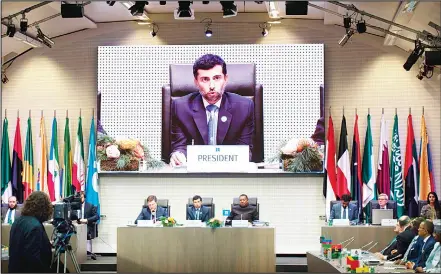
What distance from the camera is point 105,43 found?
1268 centimetres

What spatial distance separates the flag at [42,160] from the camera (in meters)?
12.3

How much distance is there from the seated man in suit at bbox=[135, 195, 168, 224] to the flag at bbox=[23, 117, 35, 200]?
277 centimetres

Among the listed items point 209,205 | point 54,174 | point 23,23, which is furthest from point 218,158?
point 23,23

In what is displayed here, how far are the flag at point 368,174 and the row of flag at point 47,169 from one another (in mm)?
4536

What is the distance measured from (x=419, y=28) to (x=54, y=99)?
6.38m

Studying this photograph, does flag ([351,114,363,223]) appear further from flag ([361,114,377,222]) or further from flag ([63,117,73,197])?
flag ([63,117,73,197])

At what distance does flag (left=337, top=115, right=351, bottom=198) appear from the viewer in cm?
1185

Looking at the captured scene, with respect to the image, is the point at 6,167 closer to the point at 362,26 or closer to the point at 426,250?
the point at 362,26

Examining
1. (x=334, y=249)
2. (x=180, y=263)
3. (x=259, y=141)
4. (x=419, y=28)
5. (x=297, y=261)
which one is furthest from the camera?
(x=259, y=141)

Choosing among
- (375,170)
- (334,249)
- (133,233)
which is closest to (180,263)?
(133,233)

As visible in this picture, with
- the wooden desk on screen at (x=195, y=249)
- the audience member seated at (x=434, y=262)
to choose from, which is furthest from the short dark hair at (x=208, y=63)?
the audience member seated at (x=434, y=262)

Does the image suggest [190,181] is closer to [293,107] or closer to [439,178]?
[293,107]

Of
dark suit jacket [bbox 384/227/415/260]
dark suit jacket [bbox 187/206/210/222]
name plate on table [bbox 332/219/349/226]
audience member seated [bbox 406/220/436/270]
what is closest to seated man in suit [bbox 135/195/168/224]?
dark suit jacket [bbox 187/206/210/222]

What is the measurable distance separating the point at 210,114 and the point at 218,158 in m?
0.84
